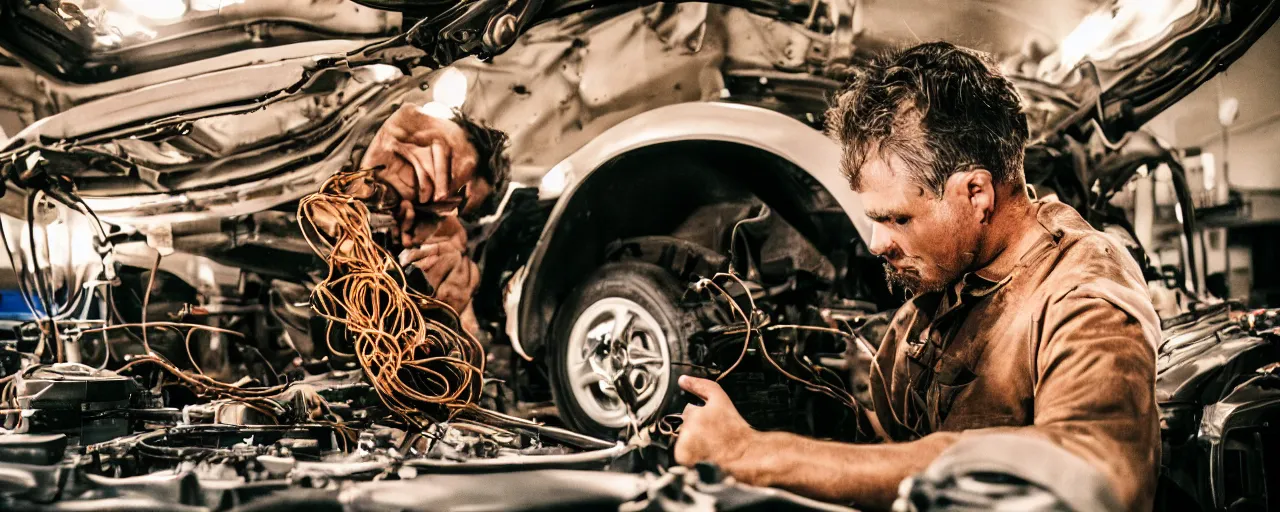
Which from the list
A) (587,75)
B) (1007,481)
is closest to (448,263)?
(587,75)

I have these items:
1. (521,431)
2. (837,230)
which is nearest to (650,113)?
(837,230)

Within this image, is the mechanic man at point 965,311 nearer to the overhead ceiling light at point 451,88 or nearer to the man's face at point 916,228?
the man's face at point 916,228

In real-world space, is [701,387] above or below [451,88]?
below

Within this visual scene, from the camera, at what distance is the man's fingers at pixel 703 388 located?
6.31 ft

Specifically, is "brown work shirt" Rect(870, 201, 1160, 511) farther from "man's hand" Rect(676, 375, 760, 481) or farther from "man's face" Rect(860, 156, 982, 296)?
"man's hand" Rect(676, 375, 760, 481)

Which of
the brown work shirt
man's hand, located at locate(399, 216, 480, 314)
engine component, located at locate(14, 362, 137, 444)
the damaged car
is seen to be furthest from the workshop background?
engine component, located at locate(14, 362, 137, 444)

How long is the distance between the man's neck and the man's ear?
31 mm

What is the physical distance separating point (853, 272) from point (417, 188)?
3.84ft

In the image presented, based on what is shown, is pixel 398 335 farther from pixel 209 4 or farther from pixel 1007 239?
pixel 1007 239

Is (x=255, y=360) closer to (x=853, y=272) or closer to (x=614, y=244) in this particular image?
(x=614, y=244)

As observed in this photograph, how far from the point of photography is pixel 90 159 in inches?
96.0

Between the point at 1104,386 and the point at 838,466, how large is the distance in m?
0.53

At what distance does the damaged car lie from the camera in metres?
1.85

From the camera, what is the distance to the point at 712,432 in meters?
1.89
